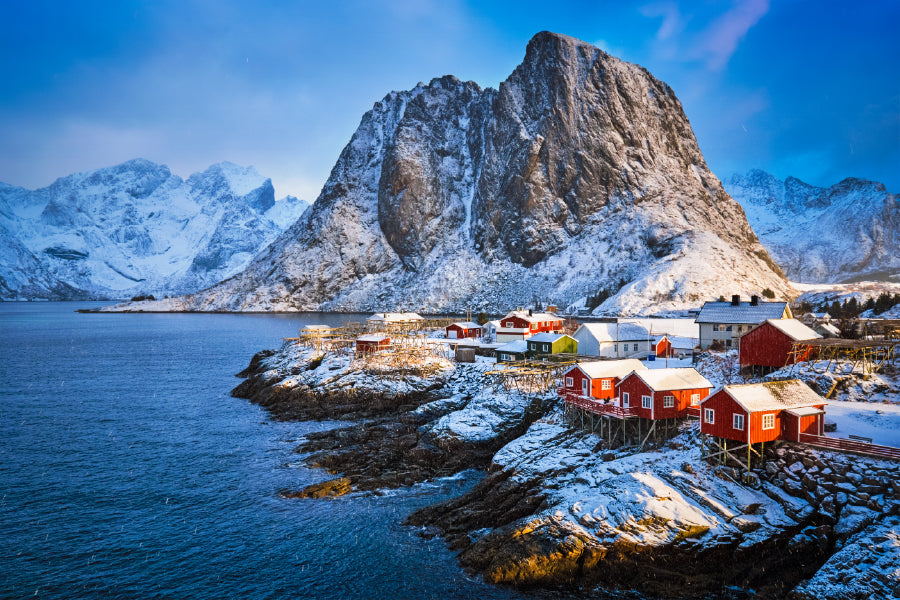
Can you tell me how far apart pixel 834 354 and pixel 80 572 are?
47431 millimetres

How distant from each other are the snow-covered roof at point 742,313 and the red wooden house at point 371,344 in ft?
116

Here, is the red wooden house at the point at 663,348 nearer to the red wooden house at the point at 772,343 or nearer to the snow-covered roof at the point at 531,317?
the red wooden house at the point at 772,343

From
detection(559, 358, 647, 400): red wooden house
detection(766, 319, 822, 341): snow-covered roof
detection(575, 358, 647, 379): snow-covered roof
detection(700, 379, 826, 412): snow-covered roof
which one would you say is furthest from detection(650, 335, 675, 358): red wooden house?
detection(700, 379, 826, 412): snow-covered roof

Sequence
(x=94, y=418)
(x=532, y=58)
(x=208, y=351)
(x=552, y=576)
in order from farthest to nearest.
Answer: (x=532, y=58)
(x=208, y=351)
(x=94, y=418)
(x=552, y=576)

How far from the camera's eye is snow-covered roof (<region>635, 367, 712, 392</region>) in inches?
1374

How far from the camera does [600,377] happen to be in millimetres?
40906

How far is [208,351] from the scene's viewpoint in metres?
99.9

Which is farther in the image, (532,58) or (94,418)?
(532,58)

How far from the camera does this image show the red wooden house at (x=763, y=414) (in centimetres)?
2819

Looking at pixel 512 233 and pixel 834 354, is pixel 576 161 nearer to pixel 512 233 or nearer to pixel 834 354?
pixel 512 233

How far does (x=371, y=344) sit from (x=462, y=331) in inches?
798

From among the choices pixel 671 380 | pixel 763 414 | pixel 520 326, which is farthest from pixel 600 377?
pixel 520 326

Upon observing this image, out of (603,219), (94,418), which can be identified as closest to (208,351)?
(94,418)

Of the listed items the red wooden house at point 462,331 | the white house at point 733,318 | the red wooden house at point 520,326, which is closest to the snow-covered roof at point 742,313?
the white house at point 733,318
